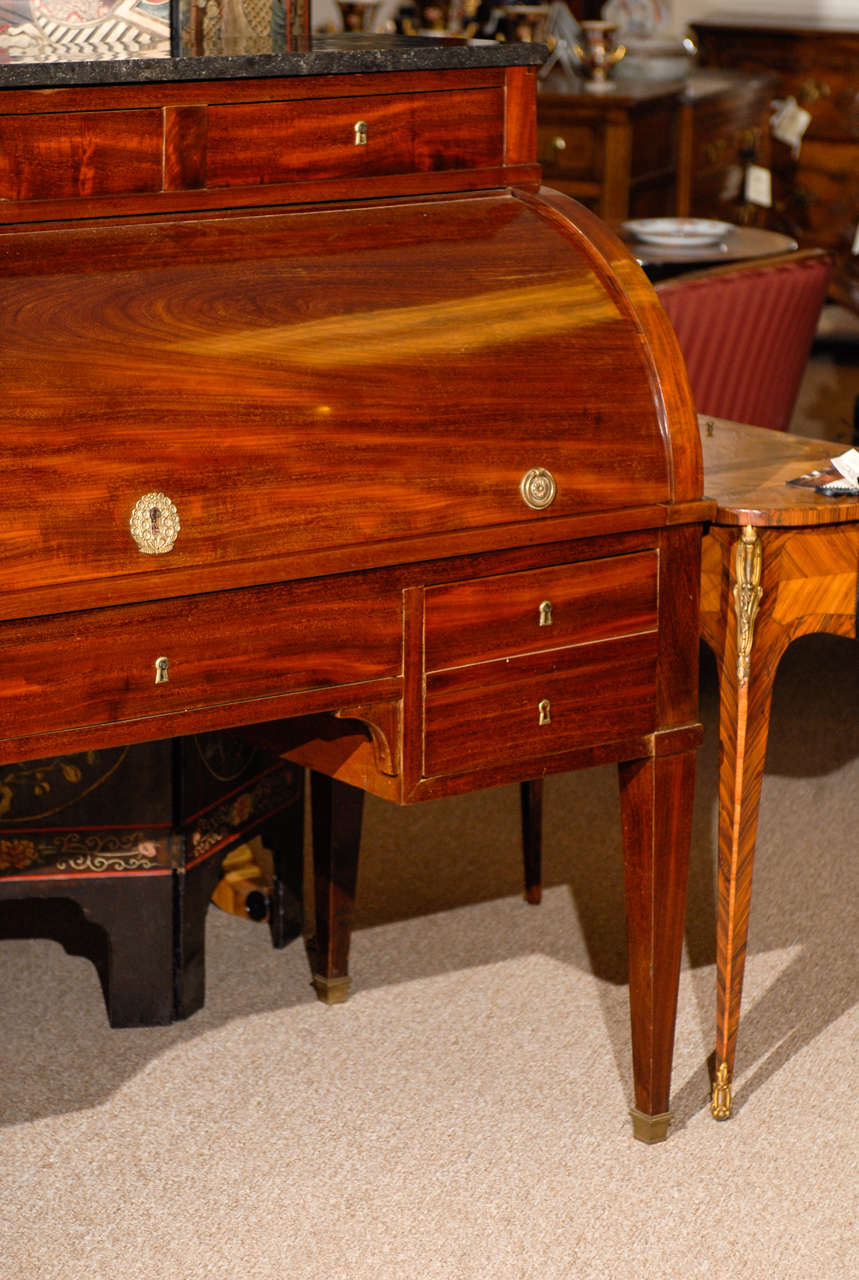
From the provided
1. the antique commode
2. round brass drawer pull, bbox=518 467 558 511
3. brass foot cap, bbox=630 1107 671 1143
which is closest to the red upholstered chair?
the antique commode

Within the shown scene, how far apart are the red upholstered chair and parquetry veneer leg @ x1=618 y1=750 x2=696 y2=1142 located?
163cm

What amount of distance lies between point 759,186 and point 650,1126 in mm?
4331

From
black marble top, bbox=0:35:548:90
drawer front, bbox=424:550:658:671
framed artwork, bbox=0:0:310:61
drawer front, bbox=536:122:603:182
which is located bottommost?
drawer front, bbox=424:550:658:671

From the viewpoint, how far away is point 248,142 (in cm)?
215

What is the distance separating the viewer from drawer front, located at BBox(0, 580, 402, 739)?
6.28ft

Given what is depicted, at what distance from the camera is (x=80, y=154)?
6.72ft

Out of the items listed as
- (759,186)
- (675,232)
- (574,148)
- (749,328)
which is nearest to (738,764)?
(749,328)

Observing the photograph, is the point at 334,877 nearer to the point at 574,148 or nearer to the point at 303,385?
the point at 303,385

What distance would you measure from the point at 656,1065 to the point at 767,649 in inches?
22.9

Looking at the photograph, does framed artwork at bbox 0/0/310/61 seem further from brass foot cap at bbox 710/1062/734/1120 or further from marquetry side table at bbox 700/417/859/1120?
brass foot cap at bbox 710/1062/734/1120

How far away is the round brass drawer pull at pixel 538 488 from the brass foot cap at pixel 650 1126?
0.88m

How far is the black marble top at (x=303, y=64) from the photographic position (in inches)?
78.7

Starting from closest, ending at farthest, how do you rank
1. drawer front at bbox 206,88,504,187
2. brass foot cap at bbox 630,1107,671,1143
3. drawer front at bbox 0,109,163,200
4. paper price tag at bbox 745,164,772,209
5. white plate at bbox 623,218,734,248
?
drawer front at bbox 0,109,163,200 < drawer front at bbox 206,88,504,187 < brass foot cap at bbox 630,1107,671,1143 < white plate at bbox 623,218,734,248 < paper price tag at bbox 745,164,772,209

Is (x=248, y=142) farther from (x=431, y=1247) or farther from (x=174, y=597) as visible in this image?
(x=431, y=1247)
